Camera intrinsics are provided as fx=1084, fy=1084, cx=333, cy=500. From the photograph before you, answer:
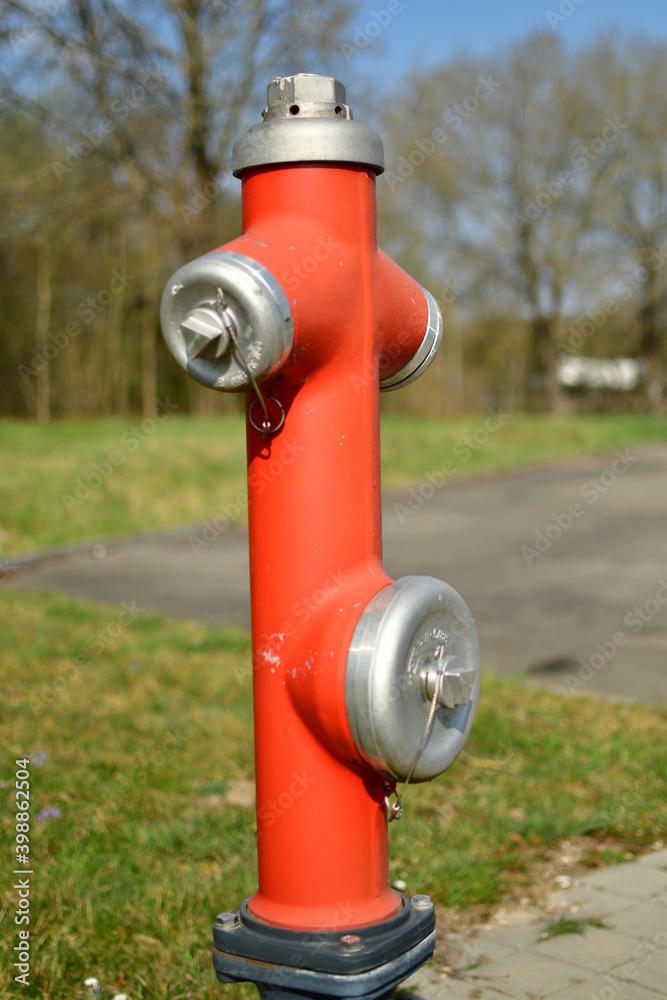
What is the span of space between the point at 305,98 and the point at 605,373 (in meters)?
33.9

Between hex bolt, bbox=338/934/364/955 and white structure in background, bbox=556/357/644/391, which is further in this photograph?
white structure in background, bbox=556/357/644/391

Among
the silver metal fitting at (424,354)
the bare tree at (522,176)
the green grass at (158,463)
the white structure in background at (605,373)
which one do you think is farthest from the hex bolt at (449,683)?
the white structure in background at (605,373)

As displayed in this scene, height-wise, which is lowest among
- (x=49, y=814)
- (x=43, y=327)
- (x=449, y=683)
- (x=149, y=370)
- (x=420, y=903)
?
(x=49, y=814)

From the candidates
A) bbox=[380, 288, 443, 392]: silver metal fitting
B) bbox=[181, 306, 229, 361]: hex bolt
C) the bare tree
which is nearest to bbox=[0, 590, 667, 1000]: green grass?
bbox=[380, 288, 443, 392]: silver metal fitting

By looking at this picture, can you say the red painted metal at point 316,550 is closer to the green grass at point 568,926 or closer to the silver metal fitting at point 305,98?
the silver metal fitting at point 305,98

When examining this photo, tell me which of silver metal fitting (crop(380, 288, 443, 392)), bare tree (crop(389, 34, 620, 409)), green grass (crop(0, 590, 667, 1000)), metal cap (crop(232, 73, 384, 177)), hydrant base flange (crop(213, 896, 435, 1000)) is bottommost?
green grass (crop(0, 590, 667, 1000))

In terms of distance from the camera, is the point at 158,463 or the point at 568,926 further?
the point at 158,463

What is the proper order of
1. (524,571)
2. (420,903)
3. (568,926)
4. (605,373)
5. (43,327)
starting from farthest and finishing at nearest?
(605,373) → (43,327) → (524,571) → (568,926) → (420,903)

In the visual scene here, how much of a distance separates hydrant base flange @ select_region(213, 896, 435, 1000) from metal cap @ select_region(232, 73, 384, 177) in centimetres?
131

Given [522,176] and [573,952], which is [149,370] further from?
[573,952]

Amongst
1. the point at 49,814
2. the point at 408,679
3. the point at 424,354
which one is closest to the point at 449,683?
the point at 408,679

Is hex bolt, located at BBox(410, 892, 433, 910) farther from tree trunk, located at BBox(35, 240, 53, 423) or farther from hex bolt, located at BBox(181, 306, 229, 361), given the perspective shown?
tree trunk, located at BBox(35, 240, 53, 423)

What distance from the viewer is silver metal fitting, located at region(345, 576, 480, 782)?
1.72 metres

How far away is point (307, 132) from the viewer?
1834 millimetres
